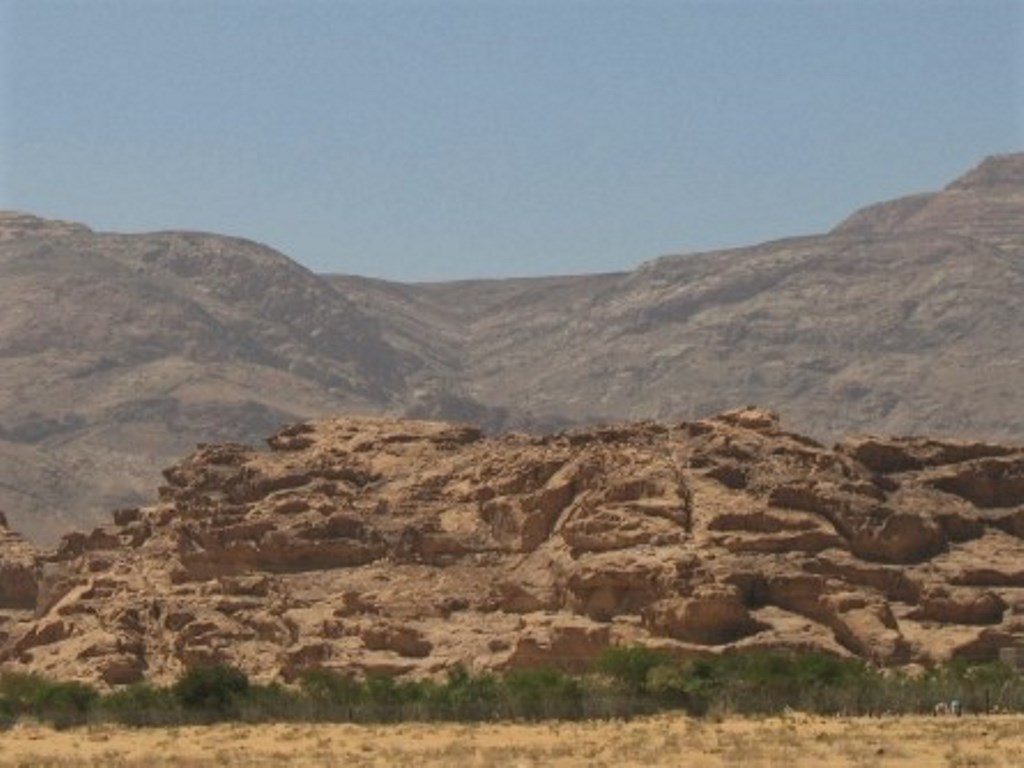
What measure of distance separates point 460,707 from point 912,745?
14391mm

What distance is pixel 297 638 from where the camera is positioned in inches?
2928

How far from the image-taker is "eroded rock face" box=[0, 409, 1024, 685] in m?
70.5

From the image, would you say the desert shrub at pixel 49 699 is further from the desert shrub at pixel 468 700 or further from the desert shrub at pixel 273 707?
the desert shrub at pixel 468 700

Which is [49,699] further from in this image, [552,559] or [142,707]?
[552,559]

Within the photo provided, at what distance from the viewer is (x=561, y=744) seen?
53000mm

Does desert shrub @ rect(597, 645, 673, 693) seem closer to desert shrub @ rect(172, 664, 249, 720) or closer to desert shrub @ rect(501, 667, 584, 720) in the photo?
desert shrub @ rect(501, 667, 584, 720)

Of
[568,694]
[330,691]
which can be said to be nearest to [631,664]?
[568,694]

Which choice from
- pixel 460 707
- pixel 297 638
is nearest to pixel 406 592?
pixel 297 638

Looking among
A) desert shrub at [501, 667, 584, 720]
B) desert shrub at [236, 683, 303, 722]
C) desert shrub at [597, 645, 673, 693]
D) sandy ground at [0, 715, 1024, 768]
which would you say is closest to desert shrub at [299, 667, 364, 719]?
desert shrub at [236, 683, 303, 722]

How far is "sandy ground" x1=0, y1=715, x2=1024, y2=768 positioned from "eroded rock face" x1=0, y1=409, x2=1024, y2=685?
10.8 meters

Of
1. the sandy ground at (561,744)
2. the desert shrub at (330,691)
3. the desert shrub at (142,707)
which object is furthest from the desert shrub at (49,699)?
the desert shrub at (330,691)

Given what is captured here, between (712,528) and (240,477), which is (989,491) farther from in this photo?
(240,477)

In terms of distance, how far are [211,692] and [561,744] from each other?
15.6 metres

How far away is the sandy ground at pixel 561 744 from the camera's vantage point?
48.7m
